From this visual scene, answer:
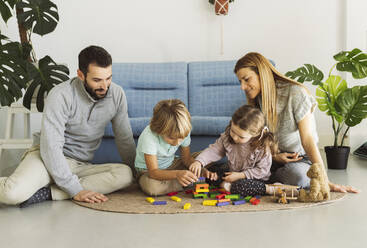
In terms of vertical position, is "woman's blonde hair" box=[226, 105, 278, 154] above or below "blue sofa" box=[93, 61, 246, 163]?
below

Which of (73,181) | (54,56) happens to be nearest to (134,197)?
(73,181)

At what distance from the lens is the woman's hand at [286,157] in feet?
7.70

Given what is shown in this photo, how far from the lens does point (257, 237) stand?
1.60 metres

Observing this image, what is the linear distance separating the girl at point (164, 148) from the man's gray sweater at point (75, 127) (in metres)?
0.26

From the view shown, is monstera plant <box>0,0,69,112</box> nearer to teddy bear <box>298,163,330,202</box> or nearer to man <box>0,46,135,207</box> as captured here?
man <box>0,46,135,207</box>

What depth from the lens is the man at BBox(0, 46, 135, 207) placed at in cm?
218

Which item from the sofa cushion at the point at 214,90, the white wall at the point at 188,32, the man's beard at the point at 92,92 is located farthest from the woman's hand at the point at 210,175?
the white wall at the point at 188,32

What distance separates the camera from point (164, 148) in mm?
2350

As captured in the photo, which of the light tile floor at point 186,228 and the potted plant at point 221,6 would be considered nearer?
the light tile floor at point 186,228

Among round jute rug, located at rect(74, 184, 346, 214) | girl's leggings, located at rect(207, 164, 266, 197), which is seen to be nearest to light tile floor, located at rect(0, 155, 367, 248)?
round jute rug, located at rect(74, 184, 346, 214)

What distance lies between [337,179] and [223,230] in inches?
53.7

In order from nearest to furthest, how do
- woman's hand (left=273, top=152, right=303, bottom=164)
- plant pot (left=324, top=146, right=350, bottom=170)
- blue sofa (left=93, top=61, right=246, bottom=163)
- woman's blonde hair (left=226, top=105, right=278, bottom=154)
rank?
woman's blonde hair (left=226, top=105, right=278, bottom=154), woman's hand (left=273, top=152, right=303, bottom=164), plant pot (left=324, top=146, right=350, bottom=170), blue sofa (left=93, top=61, right=246, bottom=163)

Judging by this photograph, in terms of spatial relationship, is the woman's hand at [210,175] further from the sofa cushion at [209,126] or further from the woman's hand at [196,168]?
the sofa cushion at [209,126]

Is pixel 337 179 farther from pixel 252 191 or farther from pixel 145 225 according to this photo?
pixel 145 225
